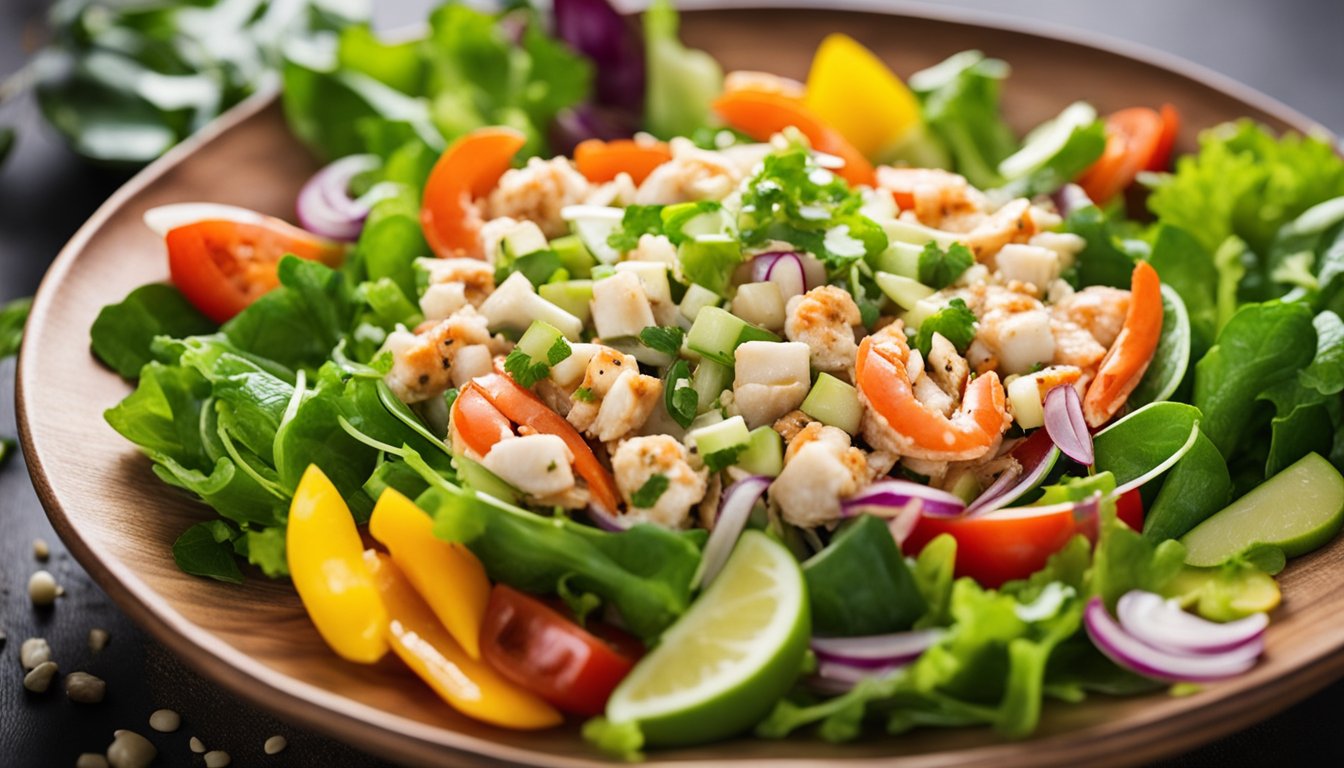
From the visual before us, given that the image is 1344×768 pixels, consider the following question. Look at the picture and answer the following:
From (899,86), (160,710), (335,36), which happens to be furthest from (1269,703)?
(335,36)

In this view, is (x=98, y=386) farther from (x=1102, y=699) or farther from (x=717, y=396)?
(x=1102, y=699)

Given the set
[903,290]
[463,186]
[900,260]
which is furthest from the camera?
[463,186]

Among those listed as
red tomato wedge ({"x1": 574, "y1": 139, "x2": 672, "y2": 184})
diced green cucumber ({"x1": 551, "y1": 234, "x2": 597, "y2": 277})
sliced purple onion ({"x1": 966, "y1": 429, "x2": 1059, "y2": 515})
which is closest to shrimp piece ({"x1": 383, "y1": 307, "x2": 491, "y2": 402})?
diced green cucumber ({"x1": 551, "y1": 234, "x2": 597, "y2": 277})

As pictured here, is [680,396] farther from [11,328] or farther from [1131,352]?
[11,328]

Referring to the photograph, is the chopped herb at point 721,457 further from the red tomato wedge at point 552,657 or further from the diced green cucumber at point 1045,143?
the diced green cucumber at point 1045,143

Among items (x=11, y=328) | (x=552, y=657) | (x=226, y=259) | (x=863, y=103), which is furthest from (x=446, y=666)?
(x=863, y=103)

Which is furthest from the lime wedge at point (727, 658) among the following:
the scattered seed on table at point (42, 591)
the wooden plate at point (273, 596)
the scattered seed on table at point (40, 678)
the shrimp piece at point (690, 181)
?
the scattered seed on table at point (42, 591)
